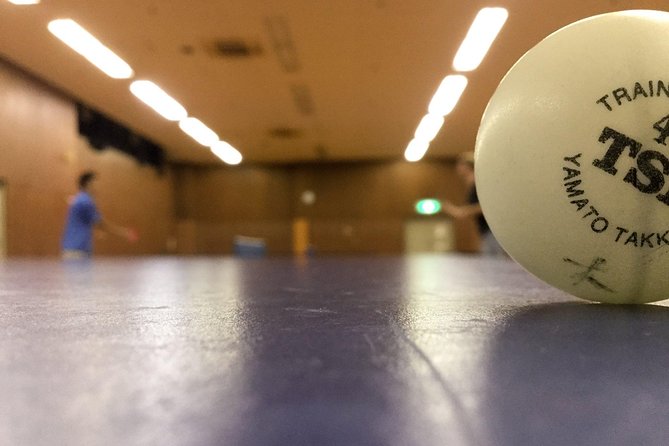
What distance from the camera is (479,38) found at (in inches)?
241

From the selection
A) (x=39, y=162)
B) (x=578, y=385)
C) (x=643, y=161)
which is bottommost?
(x=578, y=385)

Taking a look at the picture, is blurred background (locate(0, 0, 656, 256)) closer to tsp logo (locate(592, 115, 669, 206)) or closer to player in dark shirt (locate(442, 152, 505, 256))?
tsp logo (locate(592, 115, 669, 206))

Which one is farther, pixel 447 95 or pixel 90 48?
pixel 447 95

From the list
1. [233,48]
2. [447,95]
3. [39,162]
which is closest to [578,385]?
[233,48]

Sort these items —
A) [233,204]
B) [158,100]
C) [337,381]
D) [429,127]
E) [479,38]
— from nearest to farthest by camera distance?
[337,381], [479,38], [158,100], [429,127], [233,204]

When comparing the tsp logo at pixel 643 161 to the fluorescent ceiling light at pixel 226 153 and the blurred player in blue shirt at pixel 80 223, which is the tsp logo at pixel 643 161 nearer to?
the blurred player in blue shirt at pixel 80 223

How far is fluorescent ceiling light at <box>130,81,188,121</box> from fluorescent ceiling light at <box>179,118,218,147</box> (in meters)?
0.27

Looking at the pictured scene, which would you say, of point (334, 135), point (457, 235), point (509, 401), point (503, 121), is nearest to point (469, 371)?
point (509, 401)

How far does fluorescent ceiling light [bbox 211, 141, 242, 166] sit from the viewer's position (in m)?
12.0

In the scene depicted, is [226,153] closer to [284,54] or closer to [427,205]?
[427,205]

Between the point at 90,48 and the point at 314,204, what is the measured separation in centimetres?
870

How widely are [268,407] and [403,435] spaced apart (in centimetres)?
9

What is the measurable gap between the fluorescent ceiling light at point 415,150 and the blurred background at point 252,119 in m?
0.10

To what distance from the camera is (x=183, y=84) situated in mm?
7664
